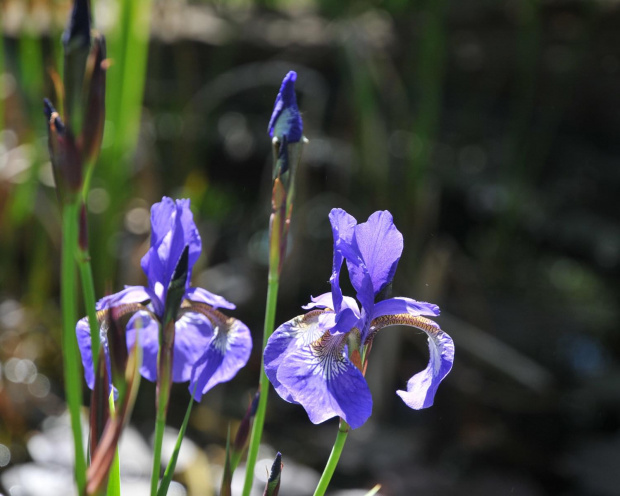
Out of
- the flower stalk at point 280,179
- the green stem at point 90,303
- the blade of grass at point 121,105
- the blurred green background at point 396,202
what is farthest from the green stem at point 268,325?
the blade of grass at point 121,105

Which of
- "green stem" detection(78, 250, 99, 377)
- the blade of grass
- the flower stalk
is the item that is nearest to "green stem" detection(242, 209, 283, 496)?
the flower stalk

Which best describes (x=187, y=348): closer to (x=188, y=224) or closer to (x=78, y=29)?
(x=188, y=224)

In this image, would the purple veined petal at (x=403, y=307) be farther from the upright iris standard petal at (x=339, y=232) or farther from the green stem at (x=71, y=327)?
the green stem at (x=71, y=327)

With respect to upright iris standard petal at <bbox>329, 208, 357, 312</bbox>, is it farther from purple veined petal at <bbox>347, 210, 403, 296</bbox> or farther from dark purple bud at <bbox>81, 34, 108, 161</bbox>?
dark purple bud at <bbox>81, 34, 108, 161</bbox>

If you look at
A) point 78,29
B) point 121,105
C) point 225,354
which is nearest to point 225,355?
point 225,354

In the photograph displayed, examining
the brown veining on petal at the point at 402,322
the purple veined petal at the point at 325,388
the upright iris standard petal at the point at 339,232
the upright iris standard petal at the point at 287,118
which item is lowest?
the purple veined petal at the point at 325,388

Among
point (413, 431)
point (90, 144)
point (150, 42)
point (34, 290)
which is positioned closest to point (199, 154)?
point (150, 42)
